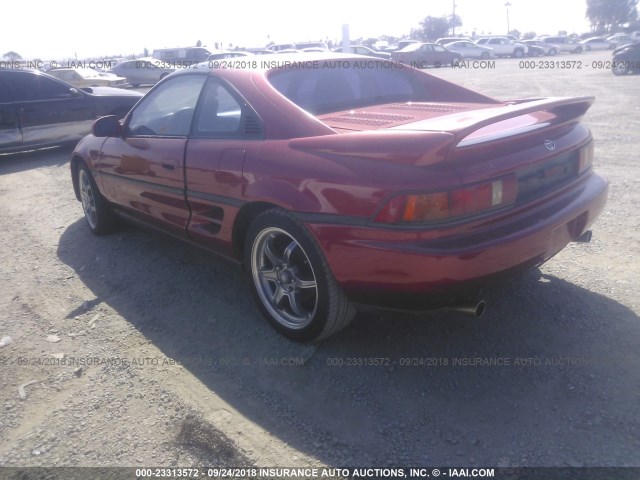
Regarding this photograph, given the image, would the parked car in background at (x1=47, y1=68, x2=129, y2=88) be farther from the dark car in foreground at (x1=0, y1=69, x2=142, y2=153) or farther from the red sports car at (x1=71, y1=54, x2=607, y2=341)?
the red sports car at (x1=71, y1=54, x2=607, y2=341)

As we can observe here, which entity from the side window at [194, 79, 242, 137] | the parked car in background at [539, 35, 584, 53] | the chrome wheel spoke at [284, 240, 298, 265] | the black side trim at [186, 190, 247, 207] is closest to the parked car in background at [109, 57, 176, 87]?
the side window at [194, 79, 242, 137]

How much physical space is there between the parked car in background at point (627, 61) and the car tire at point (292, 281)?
21466mm

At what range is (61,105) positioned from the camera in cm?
921

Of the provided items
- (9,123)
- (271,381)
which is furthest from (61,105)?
(271,381)

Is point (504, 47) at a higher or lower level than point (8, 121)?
higher

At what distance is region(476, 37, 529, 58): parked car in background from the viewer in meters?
41.2

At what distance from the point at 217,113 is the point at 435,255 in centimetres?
179

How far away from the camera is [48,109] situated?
9070mm

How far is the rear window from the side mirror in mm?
1551

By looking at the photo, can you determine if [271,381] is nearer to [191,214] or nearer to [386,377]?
[386,377]

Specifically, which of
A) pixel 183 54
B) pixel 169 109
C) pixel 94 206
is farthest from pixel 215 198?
pixel 183 54

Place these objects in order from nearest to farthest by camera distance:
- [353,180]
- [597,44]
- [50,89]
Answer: [353,180] < [50,89] < [597,44]

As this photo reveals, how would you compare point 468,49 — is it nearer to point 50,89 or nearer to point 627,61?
point 627,61

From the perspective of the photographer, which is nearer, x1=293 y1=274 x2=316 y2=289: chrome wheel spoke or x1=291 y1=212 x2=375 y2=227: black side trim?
x1=291 y1=212 x2=375 y2=227: black side trim
